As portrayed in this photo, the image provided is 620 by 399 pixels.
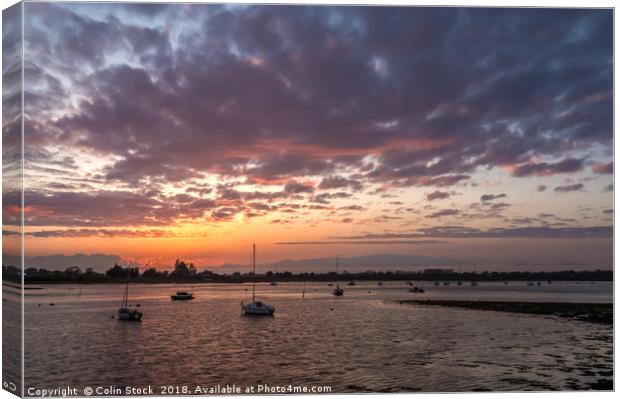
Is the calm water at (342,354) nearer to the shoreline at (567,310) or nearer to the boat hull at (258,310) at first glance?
the shoreline at (567,310)

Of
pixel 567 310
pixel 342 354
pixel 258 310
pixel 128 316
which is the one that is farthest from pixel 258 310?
pixel 342 354

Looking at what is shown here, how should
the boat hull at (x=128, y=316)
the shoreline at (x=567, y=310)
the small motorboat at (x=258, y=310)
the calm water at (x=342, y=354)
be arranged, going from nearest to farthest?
the calm water at (x=342, y=354), the shoreline at (x=567, y=310), the boat hull at (x=128, y=316), the small motorboat at (x=258, y=310)

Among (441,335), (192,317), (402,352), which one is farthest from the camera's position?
(192,317)

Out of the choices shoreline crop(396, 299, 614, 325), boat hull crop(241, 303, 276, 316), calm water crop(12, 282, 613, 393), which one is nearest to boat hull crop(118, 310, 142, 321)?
calm water crop(12, 282, 613, 393)

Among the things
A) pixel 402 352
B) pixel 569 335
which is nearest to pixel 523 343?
pixel 569 335

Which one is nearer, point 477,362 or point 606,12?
point 606,12

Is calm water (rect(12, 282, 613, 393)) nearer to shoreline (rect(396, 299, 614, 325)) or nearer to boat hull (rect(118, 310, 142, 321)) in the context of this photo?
shoreline (rect(396, 299, 614, 325))

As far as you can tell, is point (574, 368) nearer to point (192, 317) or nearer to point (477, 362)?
point (477, 362)

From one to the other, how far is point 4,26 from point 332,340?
24.1 meters

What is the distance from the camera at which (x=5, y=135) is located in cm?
1453

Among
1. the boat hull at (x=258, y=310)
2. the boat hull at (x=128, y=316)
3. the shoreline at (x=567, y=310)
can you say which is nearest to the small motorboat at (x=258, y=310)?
the boat hull at (x=258, y=310)

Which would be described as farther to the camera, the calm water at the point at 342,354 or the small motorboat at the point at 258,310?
the small motorboat at the point at 258,310

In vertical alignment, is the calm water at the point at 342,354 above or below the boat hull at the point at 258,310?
above

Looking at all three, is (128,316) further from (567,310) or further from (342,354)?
(567,310)
